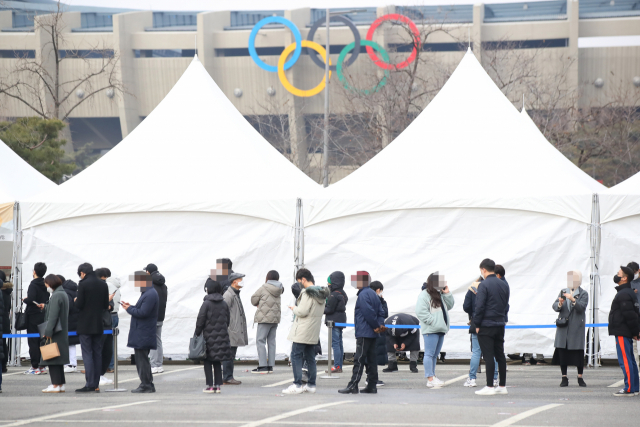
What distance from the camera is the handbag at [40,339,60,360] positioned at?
10000 mm

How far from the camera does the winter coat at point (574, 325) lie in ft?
35.4

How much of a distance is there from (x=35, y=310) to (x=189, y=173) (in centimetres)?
355

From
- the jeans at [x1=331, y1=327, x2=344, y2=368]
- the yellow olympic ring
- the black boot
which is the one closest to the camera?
the jeans at [x1=331, y1=327, x2=344, y2=368]

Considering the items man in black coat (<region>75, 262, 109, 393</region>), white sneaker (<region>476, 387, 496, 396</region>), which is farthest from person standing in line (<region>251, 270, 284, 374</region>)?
white sneaker (<region>476, 387, 496, 396</region>)

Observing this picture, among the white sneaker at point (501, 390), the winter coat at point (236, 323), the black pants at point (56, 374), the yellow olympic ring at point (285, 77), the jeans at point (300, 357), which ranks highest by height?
the yellow olympic ring at point (285, 77)

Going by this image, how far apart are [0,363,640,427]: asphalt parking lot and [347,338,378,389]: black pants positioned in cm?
26

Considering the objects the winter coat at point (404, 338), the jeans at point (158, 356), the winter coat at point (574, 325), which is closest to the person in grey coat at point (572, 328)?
the winter coat at point (574, 325)

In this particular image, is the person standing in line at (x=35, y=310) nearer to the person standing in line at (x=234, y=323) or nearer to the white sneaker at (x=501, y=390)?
the person standing in line at (x=234, y=323)

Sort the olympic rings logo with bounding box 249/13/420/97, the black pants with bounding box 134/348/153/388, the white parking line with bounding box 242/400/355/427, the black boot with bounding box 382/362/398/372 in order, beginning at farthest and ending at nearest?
the olympic rings logo with bounding box 249/13/420/97 → the black boot with bounding box 382/362/398/372 → the black pants with bounding box 134/348/153/388 → the white parking line with bounding box 242/400/355/427

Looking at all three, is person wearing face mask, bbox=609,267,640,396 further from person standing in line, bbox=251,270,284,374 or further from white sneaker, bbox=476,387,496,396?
person standing in line, bbox=251,270,284,374

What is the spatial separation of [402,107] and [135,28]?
29195mm

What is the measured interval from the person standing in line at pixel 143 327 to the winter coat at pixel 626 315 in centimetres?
572

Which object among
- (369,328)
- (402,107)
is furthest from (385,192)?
(402,107)

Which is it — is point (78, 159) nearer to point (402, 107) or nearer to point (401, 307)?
point (402, 107)
